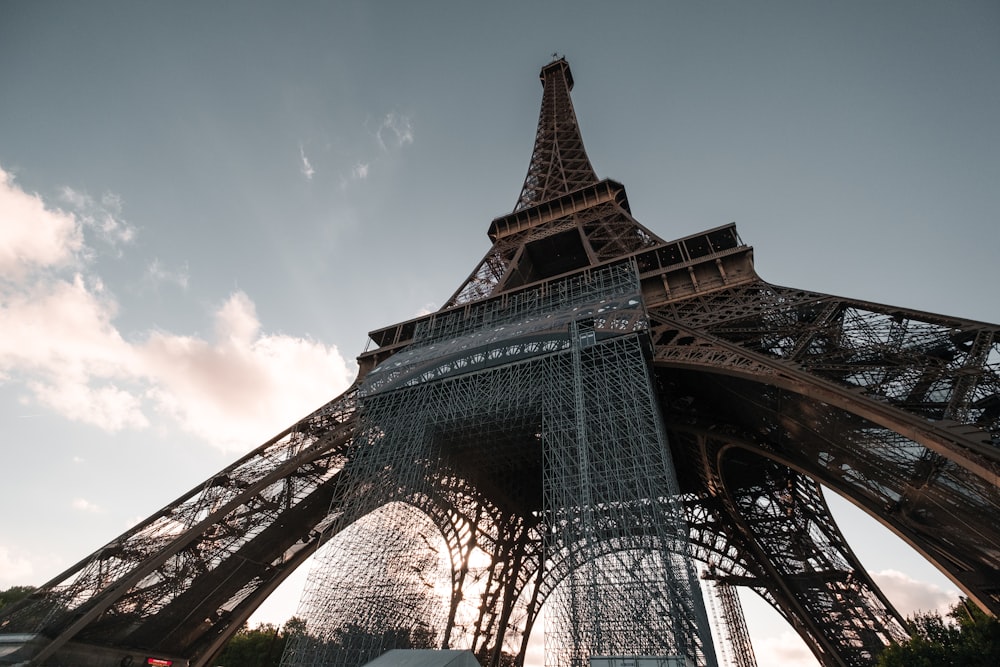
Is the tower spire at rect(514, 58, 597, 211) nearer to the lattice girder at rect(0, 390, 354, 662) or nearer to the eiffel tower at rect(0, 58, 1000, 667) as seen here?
the eiffel tower at rect(0, 58, 1000, 667)

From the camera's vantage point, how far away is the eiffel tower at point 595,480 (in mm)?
8758

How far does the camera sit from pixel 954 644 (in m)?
9.33

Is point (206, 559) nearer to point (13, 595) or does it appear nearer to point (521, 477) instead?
point (521, 477)

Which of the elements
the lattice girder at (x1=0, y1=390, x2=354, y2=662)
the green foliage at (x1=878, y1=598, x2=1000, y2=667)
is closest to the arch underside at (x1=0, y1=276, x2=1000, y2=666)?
the lattice girder at (x1=0, y1=390, x2=354, y2=662)

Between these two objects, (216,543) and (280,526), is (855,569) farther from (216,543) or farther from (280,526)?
(216,543)

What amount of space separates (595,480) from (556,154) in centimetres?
2205

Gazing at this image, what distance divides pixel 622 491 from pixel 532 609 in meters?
16.1

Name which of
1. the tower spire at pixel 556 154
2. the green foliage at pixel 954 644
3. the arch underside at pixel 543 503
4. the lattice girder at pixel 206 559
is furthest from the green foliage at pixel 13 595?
the green foliage at pixel 954 644

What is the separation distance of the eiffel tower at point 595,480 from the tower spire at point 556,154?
19.4 ft

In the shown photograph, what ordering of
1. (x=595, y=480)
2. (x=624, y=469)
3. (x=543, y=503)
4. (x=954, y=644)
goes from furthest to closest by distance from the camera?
1. (x=595, y=480)
2. (x=543, y=503)
3. (x=624, y=469)
4. (x=954, y=644)

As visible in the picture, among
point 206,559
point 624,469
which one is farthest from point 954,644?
point 206,559

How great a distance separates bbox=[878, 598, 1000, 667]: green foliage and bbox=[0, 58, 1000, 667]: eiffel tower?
1.09m

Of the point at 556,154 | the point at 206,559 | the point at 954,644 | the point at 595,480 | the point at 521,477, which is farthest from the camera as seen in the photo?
the point at 556,154

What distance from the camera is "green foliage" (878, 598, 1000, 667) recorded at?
8.10 meters
